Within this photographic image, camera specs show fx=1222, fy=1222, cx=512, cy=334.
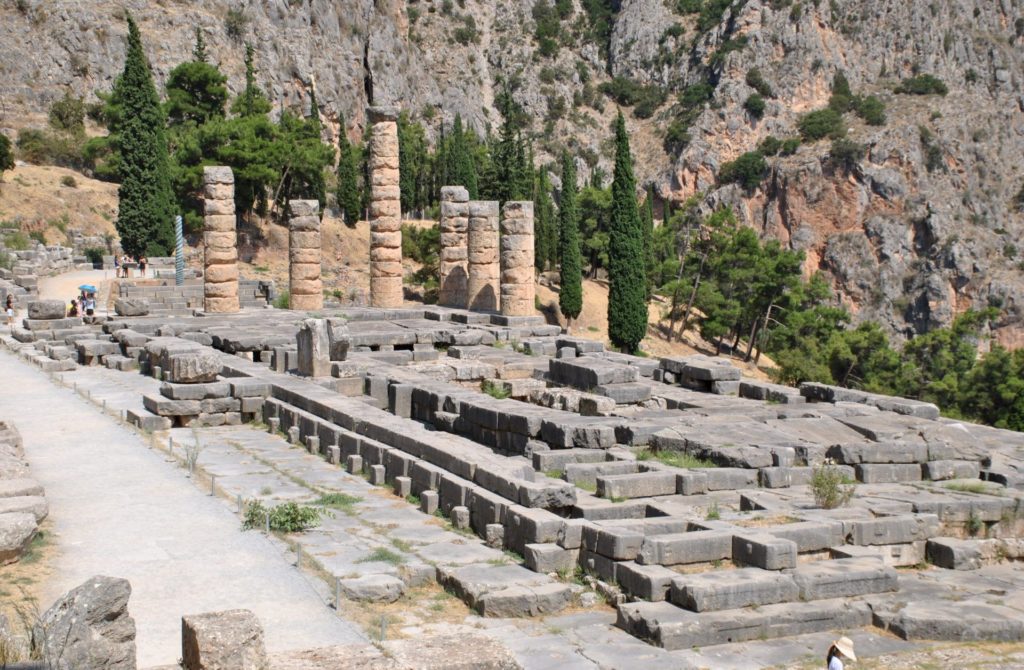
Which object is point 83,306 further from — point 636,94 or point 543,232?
point 636,94

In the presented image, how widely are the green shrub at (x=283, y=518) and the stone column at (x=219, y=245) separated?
20239 mm

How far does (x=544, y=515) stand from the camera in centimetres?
1272

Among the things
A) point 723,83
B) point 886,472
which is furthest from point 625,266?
point 723,83

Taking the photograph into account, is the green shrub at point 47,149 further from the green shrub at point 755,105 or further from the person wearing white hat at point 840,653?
the person wearing white hat at point 840,653

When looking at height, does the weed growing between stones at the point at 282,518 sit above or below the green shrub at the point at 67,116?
below

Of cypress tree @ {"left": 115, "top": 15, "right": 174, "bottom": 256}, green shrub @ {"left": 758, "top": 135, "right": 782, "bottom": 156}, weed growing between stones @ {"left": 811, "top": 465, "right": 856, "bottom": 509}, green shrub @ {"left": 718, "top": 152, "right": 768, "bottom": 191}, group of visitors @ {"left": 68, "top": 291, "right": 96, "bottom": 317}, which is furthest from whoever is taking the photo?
green shrub @ {"left": 758, "top": 135, "right": 782, "bottom": 156}

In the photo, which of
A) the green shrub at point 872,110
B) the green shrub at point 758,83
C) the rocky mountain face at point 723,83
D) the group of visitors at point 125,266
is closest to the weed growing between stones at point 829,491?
the group of visitors at point 125,266

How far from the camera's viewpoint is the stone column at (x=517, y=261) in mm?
32312

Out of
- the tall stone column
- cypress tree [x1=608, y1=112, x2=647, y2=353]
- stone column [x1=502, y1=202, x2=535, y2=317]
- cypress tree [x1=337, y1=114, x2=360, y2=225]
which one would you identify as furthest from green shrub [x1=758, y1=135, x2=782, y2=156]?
stone column [x1=502, y1=202, x2=535, y2=317]

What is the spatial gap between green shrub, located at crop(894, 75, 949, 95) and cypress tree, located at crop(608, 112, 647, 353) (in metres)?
53.1

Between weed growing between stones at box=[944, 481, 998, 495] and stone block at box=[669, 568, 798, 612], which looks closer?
stone block at box=[669, 568, 798, 612]

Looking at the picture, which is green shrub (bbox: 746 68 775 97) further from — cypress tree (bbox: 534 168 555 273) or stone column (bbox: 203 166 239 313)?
stone column (bbox: 203 166 239 313)

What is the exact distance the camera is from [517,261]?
106 ft

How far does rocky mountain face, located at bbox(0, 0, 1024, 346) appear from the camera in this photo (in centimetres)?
7538
